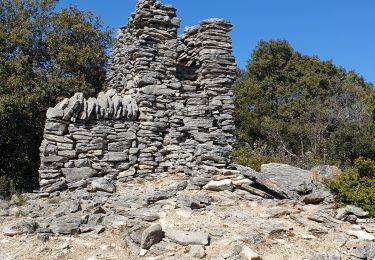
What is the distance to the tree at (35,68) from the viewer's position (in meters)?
15.9

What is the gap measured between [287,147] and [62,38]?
16894 millimetres

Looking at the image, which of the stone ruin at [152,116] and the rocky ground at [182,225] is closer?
the rocky ground at [182,225]

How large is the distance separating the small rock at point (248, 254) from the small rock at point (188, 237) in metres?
0.69

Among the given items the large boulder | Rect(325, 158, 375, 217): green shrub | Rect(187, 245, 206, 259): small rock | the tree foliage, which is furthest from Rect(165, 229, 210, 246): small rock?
the tree foliage

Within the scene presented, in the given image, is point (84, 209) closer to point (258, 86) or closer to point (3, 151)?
point (3, 151)

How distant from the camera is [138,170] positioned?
39.7 ft

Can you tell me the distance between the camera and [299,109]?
3033cm

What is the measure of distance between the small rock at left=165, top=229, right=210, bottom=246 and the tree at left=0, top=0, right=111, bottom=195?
30.9 ft

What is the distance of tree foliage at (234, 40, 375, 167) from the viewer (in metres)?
26.6

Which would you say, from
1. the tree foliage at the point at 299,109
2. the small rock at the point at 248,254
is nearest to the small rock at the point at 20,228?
the small rock at the point at 248,254

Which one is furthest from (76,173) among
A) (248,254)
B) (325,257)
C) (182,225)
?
(325,257)

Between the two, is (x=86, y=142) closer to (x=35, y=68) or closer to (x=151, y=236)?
(x=151, y=236)

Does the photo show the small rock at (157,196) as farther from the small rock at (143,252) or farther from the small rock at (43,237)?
the small rock at (43,237)

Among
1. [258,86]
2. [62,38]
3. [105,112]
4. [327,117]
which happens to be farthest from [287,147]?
[105,112]
